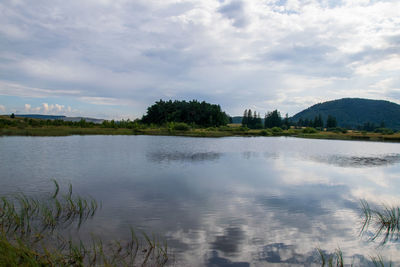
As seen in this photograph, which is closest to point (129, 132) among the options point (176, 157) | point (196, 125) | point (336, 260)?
point (196, 125)

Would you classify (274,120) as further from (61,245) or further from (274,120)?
(61,245)

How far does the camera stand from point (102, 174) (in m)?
18.8

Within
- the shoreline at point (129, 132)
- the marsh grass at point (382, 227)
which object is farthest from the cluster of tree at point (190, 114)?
the marsh grass at point (382, 227)

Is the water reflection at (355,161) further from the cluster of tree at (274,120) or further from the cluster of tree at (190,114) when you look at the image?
the cluster of tree at (274,120)

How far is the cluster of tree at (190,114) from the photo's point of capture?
121375 millimetres

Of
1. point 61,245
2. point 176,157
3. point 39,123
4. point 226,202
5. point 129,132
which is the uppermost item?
point 39,123

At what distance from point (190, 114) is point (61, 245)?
11532 centimetres

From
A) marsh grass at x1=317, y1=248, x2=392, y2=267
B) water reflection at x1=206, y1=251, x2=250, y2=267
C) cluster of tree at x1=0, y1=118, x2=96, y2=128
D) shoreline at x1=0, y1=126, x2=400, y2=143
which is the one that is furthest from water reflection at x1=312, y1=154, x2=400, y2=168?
cluster of tree at x1=0, y1=118, x2=96, y2=128

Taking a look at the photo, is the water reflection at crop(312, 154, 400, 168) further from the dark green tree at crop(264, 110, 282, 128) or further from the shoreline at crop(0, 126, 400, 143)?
the dark green tree at crop(264, 110, 282, 128)

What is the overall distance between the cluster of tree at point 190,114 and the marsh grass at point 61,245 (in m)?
109

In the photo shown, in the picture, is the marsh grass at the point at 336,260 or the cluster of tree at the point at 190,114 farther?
the cluster of tree at the point at 190,114

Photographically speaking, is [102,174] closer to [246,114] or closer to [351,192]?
[351,192]

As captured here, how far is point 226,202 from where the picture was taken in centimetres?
1342

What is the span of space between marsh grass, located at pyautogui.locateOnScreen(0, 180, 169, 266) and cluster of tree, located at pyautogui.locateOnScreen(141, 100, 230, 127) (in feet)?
358
